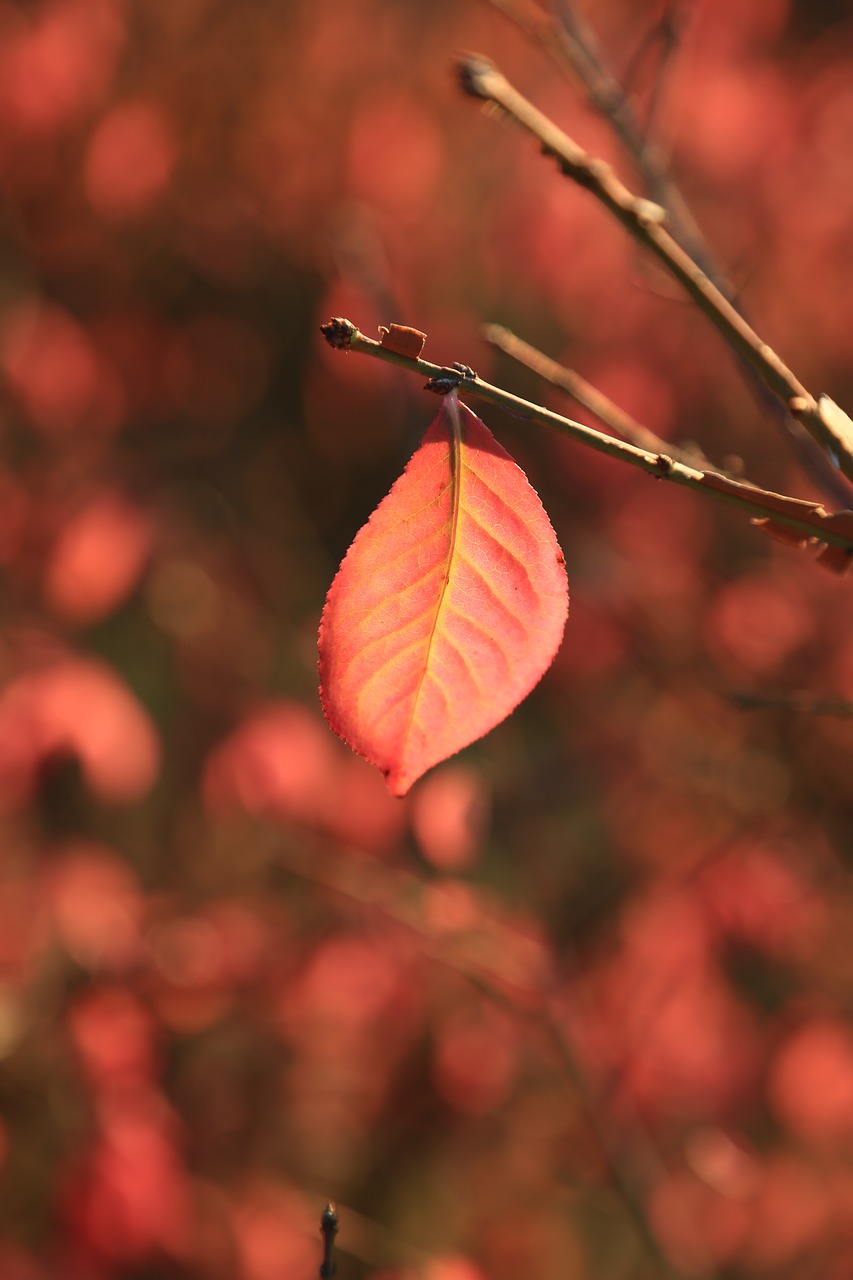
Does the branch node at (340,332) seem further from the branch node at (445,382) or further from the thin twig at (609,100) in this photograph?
the thin twig at (609,100)

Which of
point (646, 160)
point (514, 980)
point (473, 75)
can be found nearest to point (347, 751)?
point (514, 980)

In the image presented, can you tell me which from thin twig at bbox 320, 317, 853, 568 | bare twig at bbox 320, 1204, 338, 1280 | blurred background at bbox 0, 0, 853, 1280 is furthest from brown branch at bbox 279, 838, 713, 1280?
thin twig at bbox 320, 317, 853, 568

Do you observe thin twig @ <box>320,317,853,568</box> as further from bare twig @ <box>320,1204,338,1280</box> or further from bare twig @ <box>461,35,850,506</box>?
bare twig @ <box>320,1204,338,1280</box>

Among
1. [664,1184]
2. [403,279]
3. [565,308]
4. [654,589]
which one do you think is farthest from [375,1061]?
[565,308]

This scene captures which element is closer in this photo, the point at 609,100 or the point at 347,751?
the point at 609,100

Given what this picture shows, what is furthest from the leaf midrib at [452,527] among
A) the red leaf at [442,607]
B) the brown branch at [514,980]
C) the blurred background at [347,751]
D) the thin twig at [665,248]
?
the brown branch at [514,980]

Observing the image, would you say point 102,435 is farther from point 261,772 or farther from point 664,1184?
point 664,1184

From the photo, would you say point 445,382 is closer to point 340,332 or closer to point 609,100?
point 340,332
